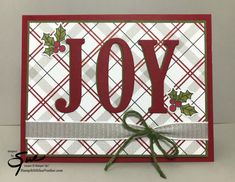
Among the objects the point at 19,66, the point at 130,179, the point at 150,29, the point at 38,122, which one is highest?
the point at 150,29

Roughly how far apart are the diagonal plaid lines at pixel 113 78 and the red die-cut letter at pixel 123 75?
0.01m

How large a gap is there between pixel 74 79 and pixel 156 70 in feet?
0.70

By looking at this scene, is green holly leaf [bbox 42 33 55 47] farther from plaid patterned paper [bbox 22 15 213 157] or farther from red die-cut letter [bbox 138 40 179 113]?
red die-cut letter [bbox 138 40 179 113]

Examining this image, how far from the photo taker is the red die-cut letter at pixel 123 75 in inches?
33.9

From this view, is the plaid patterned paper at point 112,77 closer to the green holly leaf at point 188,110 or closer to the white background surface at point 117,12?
the green holly leaf at point 188,110

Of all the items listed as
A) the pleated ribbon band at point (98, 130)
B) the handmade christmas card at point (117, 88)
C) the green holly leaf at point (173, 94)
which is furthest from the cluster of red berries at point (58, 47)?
the green holly leaf at point (173, 94)

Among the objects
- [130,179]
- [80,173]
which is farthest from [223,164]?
[80,173]

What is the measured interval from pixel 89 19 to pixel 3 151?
432 millimetres

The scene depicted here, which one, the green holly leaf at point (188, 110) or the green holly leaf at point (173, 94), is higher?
the green holly leaf at point (173, 94)

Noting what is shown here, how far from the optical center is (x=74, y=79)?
Answer: 865 millimetres

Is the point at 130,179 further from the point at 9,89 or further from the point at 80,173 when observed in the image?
the point at 9,89

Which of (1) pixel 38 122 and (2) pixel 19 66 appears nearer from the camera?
(1) pixel 38 122

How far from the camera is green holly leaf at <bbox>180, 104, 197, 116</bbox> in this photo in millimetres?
860

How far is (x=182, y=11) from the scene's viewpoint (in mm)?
1041
